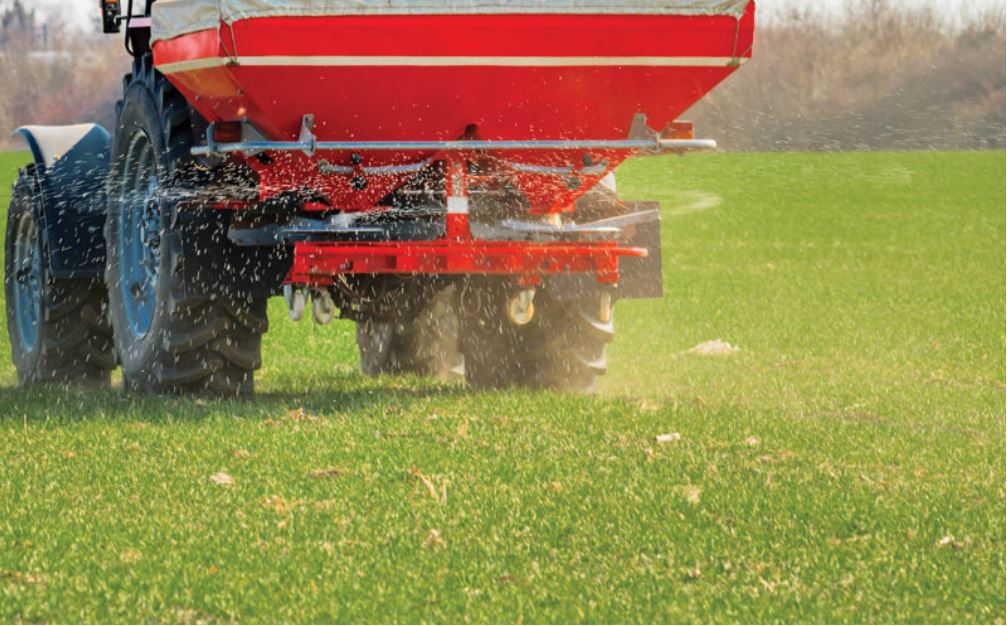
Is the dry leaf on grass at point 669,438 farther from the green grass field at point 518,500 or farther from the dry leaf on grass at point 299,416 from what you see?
the dry leaf on grass at point 299,416

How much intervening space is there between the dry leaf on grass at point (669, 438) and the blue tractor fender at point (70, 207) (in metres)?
3.73

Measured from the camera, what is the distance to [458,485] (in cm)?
615

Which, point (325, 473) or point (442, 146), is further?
point (442, 146)

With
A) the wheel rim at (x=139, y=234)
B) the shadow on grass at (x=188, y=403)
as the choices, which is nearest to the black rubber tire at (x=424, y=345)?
the shadow on grass at (x=188, y=403)

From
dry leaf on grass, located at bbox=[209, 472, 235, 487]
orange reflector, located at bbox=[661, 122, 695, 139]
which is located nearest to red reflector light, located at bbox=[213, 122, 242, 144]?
dry leaf on grass, located at bbox=[209, 472, 235, 487]

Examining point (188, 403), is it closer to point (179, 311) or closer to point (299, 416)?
point (179, 311)

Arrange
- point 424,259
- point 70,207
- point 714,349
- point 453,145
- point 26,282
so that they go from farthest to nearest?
1. point 714,349
2. point 26,282
3. point 70,207
4. point 424,259
5. point 453,145

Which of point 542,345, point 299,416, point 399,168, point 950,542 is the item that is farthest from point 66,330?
point 950,542

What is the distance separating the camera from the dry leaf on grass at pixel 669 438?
705 centimetres

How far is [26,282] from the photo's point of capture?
1029cm

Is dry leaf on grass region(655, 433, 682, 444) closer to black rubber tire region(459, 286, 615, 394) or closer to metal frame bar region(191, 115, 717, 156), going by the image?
metal frame bar region(191, 115, 717, 156)

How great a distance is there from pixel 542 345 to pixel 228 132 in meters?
2.19

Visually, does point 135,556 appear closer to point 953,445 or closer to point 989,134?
point 953,445

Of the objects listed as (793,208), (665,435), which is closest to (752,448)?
(665,435)
